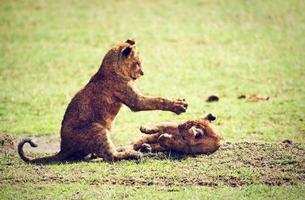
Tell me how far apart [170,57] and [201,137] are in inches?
314

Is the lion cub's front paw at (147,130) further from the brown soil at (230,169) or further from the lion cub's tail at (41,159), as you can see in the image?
the lion cub's tail at (41,159)

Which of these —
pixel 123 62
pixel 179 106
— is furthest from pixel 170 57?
pixel 179 106

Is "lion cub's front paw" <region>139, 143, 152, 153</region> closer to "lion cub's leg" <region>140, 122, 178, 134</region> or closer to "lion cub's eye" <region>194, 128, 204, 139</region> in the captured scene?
"lion cub's leg" <region>140, 122, 178, 134</region>

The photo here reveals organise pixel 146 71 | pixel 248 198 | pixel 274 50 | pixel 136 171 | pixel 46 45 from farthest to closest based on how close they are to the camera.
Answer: pixel 46 45, pixel 274 50, pixel 146 71, pixel 136 171, pixel 248 198

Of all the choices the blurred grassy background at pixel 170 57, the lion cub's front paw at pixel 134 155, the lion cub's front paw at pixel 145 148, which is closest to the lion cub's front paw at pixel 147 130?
the lion cub's front paw at pixel 145 148

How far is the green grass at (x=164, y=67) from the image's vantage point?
28.3 ft

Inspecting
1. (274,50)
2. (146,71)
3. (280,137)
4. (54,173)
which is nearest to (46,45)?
(146,71)

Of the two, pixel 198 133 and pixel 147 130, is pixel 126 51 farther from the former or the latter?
pixel 198 133

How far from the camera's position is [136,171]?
Answer: 852cm

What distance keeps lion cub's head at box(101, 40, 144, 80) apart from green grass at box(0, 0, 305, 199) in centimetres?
121

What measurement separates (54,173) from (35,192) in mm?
640

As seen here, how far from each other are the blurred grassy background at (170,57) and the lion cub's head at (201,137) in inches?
71.3

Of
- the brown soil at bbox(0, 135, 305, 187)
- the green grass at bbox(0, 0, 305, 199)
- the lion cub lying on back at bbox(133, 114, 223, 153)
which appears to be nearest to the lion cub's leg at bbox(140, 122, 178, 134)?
the lion cub lying on back at bbox(133, 114, 223, 153)

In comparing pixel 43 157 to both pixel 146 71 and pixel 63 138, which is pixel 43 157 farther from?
pixel 146 71
